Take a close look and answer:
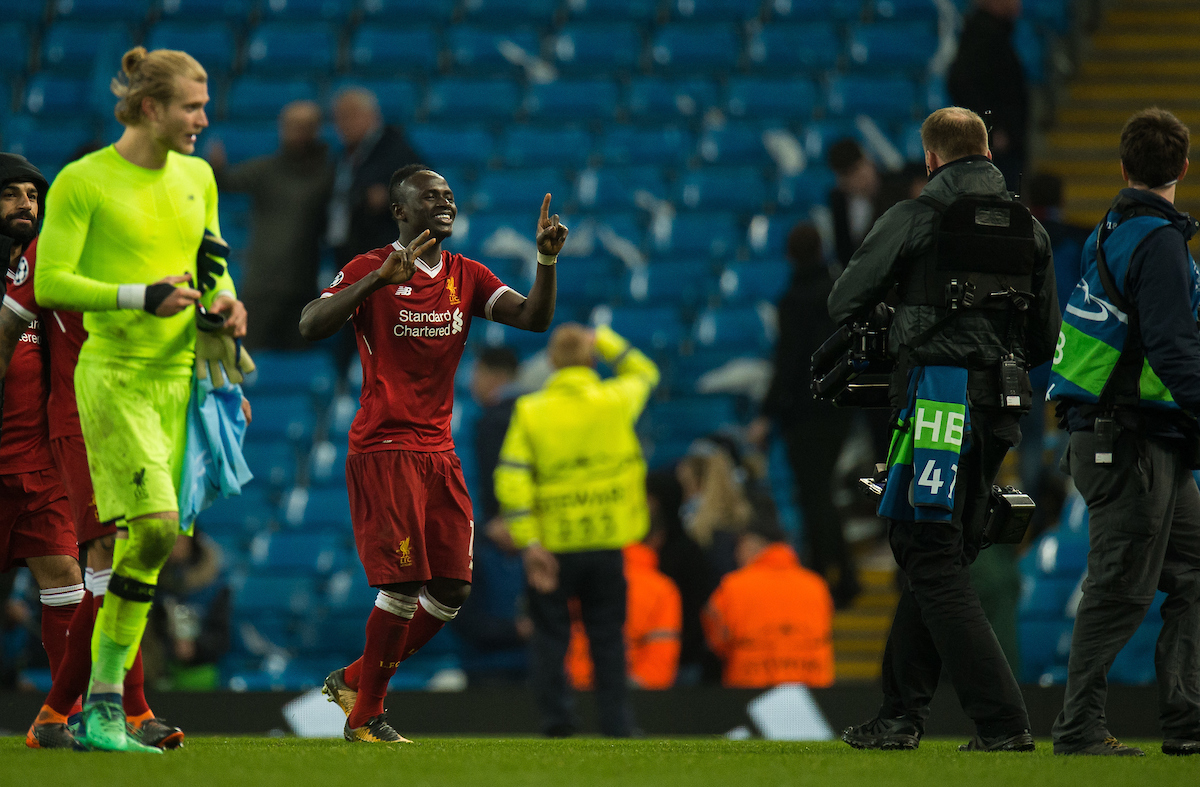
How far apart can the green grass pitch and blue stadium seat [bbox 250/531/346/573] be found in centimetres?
→ 508

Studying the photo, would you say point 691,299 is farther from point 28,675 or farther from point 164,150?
point 164,150

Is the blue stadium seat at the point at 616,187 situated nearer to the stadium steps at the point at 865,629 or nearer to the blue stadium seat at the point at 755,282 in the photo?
the blue stadium seat at the point at 755,282

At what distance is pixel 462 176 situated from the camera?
42.8ft

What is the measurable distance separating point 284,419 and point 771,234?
4001 mm

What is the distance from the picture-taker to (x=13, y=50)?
14156mm

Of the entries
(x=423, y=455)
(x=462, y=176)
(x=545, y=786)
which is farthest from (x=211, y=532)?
(x=545, y=786)

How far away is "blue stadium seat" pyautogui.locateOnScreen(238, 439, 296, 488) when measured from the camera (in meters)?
11.4

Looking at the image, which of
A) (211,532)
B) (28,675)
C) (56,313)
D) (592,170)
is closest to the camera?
(56,313)

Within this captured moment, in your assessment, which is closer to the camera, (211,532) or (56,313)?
(56,313)

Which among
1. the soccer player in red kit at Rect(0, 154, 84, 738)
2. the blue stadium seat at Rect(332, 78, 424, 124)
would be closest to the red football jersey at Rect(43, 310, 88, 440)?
the soccer player in red kit at Rect(0, 154, 84, 738)

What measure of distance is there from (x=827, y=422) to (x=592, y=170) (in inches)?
155

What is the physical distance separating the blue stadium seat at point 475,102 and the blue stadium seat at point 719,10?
1.68 metres

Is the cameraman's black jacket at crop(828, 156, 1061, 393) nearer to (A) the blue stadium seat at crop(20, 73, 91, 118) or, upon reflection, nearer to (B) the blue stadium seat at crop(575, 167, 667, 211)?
(B) the blue stadium seat at crop(575, 167, 667, 211)

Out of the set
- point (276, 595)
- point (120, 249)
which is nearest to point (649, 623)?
point (276, 595)
